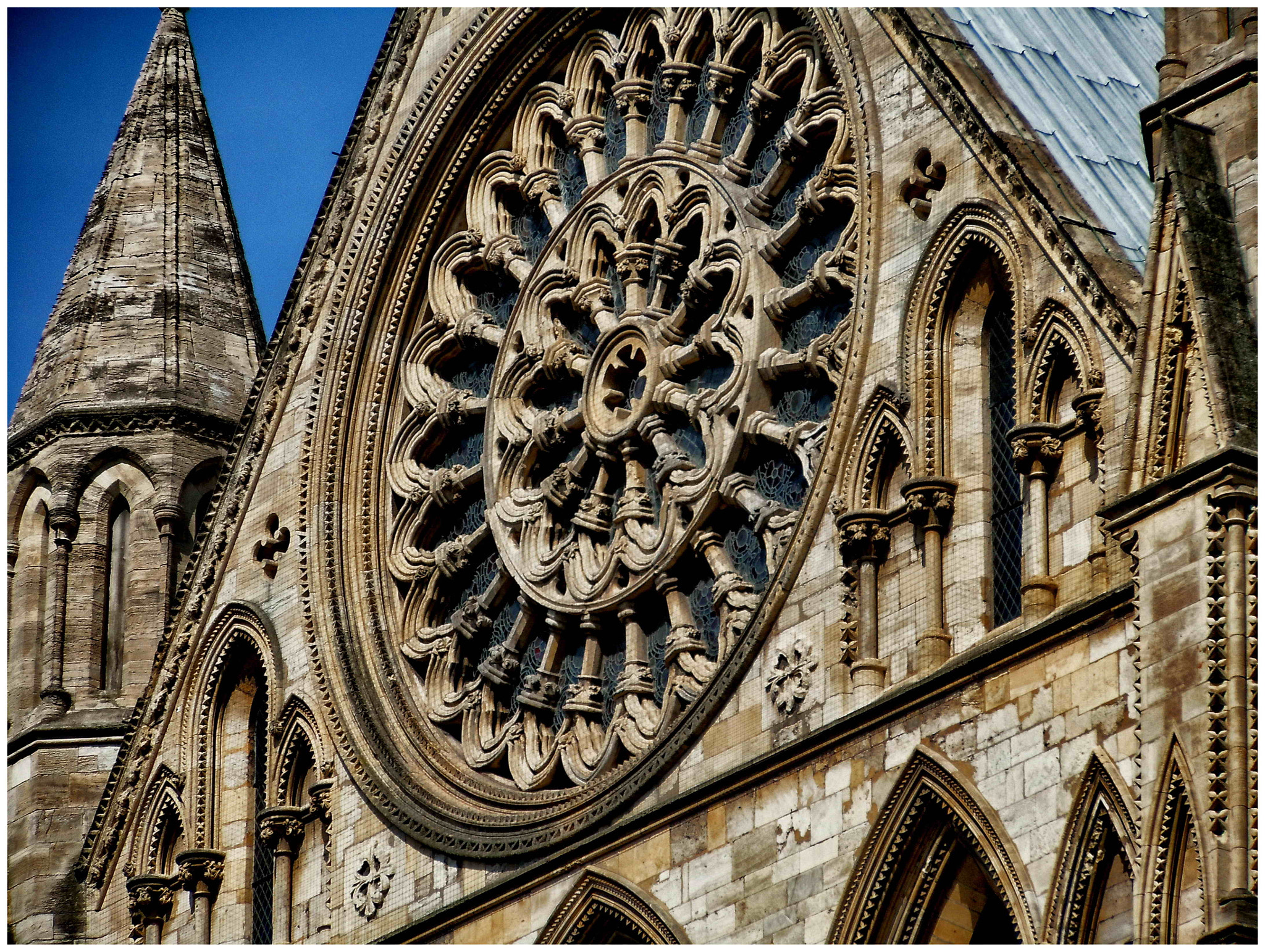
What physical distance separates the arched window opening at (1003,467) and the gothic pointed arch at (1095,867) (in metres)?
2.19

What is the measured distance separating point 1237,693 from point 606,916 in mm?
6753

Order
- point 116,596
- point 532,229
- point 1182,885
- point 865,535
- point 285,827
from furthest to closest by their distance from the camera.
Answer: point 116,596
point 532,229
point 285,827
point 865,535
point 1182,885

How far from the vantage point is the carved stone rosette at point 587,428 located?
93.8 feet

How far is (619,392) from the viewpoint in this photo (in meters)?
30.2

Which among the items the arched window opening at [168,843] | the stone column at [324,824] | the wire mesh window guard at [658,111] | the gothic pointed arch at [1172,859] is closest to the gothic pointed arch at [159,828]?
the arched window opening at [168,843]

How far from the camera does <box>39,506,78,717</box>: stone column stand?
3378 centimetres

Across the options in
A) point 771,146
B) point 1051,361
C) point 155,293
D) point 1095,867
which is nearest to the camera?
point 1095,867

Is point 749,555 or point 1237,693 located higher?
point 749,555

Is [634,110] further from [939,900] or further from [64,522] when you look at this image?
[939,900]

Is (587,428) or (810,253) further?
(587,428)

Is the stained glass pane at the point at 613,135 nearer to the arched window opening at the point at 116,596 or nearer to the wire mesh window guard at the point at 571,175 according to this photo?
the wire mesh window guard at the point at 571,175

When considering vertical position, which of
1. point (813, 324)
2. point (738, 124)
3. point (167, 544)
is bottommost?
point (813, 324)

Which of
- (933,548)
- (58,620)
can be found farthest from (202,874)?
(933,548)

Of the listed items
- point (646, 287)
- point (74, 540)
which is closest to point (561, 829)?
point (646, 287)
